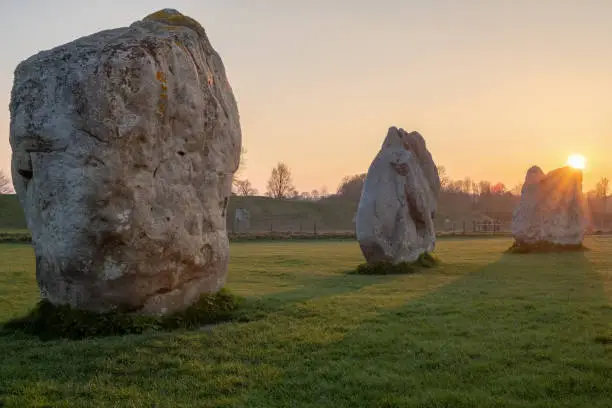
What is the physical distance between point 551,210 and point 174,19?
2273 cm

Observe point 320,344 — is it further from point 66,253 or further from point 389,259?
point 389,259

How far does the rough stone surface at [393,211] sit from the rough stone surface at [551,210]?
346 inches

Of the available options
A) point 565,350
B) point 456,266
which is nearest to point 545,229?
point 456,266

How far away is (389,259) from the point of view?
18.5 metres

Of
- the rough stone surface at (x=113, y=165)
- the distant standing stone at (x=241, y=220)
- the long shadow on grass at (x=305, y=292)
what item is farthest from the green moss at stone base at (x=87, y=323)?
the distant standing stone at (x=241, y=220)

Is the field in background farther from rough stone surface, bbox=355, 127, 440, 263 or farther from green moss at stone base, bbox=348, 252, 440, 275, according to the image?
green moss at stone base, bbox=348, 252, 440, 275

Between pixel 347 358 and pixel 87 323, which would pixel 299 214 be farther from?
pixel 347 358

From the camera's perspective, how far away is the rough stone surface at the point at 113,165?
7.93m

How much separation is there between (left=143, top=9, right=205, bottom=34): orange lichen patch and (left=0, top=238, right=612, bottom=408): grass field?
206 inches

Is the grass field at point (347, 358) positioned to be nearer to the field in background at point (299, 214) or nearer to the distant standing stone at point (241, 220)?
the distant standing stone at point (241, 220)

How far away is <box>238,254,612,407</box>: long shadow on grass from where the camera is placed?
5836 mm

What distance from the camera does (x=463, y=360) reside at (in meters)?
7.11

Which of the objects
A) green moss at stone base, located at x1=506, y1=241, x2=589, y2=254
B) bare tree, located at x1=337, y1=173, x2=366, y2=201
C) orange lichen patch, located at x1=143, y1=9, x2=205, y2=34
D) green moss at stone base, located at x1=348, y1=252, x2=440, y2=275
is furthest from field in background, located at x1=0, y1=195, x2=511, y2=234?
orange lichen patch, located at x1=143, y1=9, x2=205, y2=34

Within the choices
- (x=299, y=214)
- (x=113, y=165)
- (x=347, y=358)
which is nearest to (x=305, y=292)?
(x=347, y=358)
